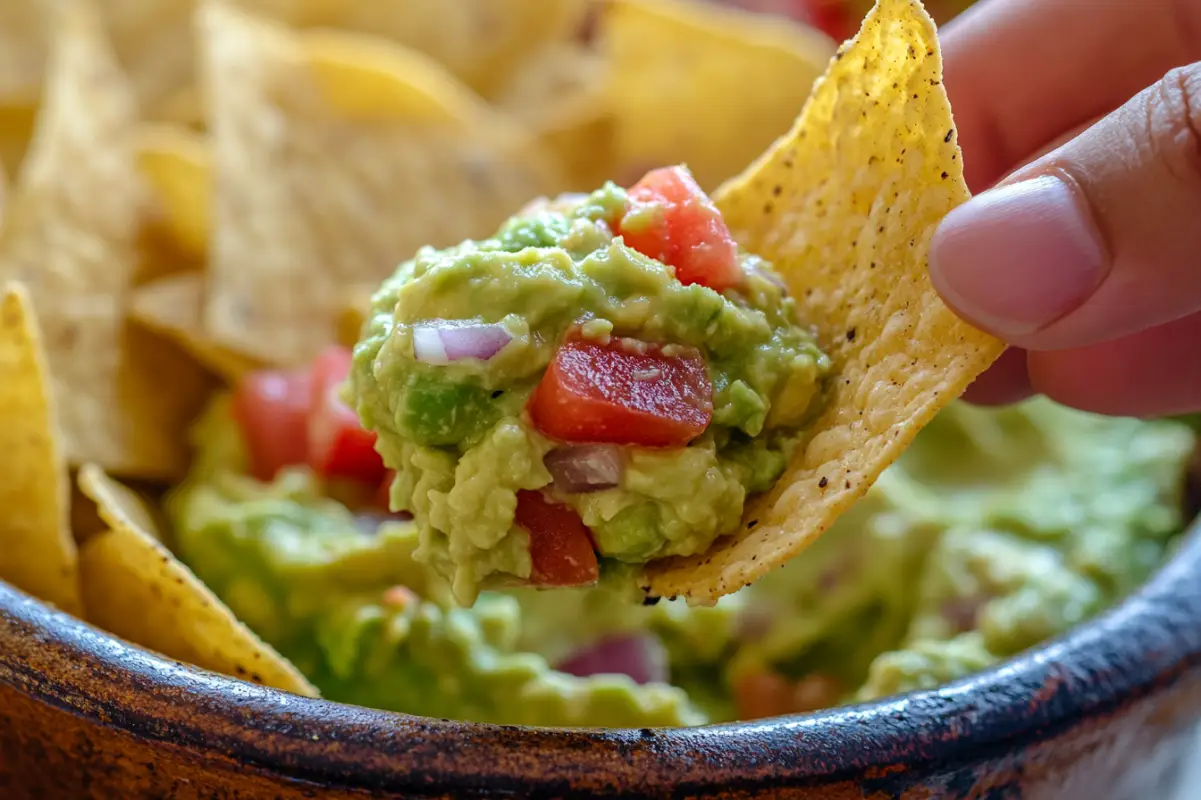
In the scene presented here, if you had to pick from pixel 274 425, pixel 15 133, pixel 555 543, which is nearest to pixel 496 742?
pixel 555 543

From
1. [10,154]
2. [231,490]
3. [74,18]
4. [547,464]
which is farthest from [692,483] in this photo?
[10,154]

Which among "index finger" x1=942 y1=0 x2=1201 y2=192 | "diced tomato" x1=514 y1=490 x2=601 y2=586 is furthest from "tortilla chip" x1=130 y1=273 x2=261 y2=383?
"index finger" x1=942 y1=0 x2=1201 y2=192

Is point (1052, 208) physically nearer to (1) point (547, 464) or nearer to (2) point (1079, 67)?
(1) point (547, 464)

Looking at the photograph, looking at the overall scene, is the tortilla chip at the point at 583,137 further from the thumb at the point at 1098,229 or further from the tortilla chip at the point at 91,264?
the thumb at the point at 1098,229

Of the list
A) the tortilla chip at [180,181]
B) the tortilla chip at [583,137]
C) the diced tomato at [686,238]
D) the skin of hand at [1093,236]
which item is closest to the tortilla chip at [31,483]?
the tortilla chip at [180,181]

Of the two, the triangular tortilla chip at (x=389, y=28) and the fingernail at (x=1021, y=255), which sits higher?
the fingernail at (x=1021, y=255)

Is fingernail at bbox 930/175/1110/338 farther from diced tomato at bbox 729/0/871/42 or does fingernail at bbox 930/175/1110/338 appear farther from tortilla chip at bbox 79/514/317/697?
diced tomato at bbox 729/0/871/42
